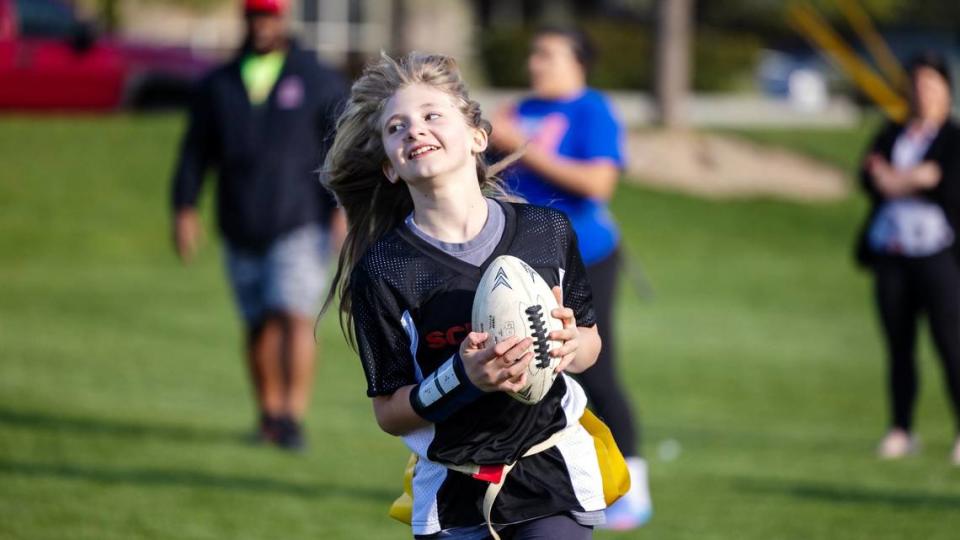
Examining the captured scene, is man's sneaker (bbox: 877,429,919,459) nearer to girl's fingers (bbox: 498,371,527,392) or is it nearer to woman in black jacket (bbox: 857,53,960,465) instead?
woman in black jacket (bbox: 857,53,960,465)

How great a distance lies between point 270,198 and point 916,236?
363 cm

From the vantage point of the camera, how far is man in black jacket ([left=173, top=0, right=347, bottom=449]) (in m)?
8.55

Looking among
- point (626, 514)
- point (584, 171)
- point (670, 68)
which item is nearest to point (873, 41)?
point (670, 68)

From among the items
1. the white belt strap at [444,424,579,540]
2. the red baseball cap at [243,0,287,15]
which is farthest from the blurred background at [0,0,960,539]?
the white belt strap at [444,424,579,540]

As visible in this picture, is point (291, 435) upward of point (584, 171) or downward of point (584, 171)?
downward

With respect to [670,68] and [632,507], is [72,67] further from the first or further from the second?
[632,507]

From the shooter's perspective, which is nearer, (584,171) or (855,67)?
(584,171)

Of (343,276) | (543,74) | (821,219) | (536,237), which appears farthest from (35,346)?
(821,219)

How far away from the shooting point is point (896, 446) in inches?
335

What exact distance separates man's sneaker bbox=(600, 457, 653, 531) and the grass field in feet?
0.32

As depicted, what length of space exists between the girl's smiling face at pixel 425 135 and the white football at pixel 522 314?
14.1 inches

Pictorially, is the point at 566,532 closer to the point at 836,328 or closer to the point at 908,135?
the point at 908,135

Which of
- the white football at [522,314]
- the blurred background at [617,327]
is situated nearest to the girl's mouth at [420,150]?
the white football at [522,314]

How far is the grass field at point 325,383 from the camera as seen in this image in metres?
6.98
